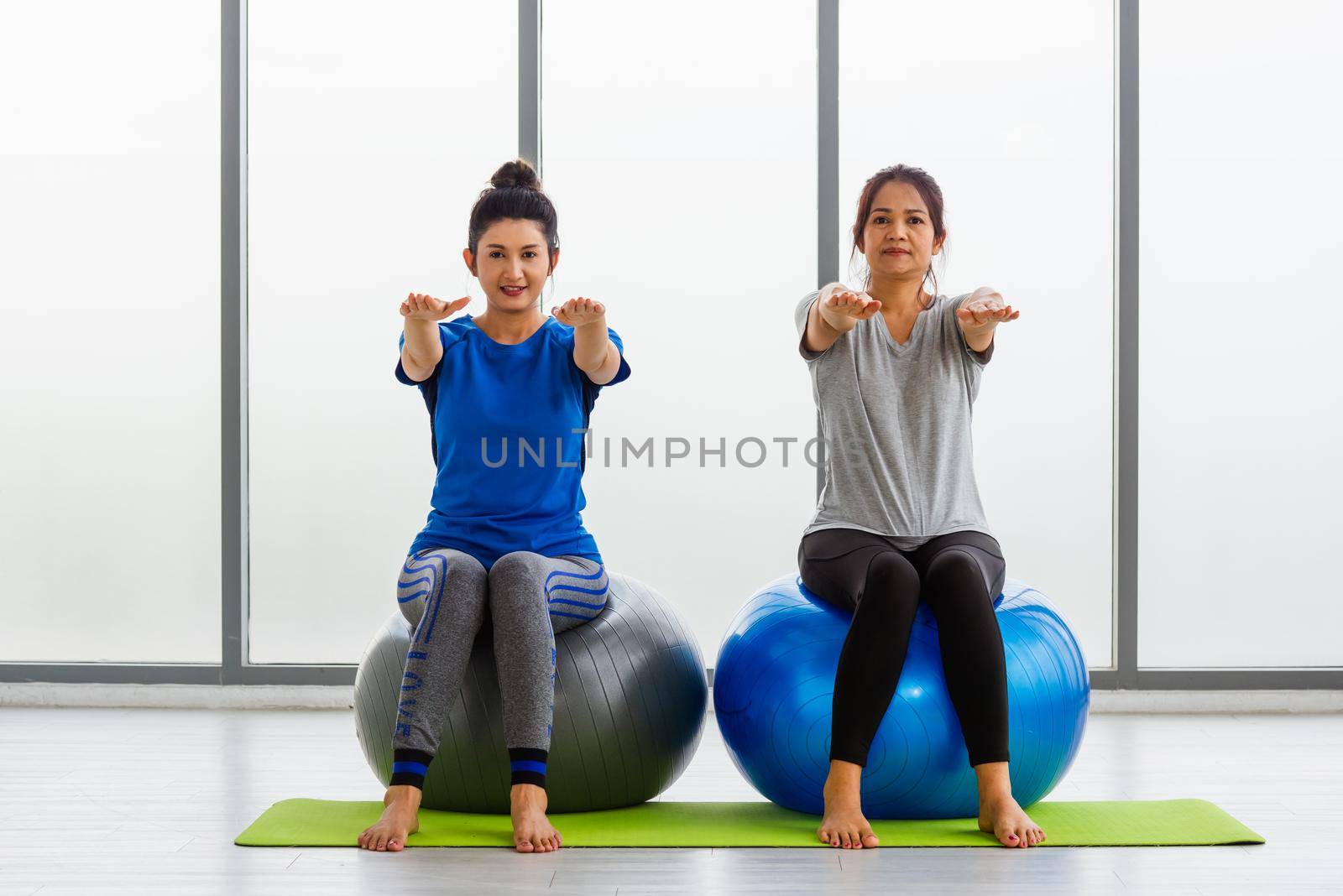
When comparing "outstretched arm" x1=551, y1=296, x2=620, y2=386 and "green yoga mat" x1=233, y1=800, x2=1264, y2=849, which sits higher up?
"outstretched arm" x1=551, y1=296, x2=620, y2=386

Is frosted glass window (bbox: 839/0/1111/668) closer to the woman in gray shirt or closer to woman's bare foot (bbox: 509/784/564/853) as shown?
the woman in gray shirt

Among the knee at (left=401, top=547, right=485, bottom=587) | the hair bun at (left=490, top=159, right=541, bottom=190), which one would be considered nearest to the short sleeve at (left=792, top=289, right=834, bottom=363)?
the hair bun at (left=490, top=159, right=541, bottom=190)

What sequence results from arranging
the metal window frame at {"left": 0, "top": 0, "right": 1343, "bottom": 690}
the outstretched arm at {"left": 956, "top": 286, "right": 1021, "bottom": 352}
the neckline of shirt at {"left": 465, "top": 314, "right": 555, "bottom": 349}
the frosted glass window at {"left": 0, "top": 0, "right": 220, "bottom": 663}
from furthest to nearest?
the frosted glass window at {"left": 0, "top": 0, "right": 220, "bottom": 663}, the metal window frame at {"left": 0, "top": 0, "right": 1343, "bottom": 690}, the neckline of shirt at {"left": 465, "top": 314, "right": 555, "bottom": 349}, the outstretched arm at {"left": 956, "top": 286, "right": 1021, "bottom": 352}

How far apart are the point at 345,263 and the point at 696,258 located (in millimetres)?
934

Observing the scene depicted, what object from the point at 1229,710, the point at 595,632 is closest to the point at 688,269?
the point at 595,632

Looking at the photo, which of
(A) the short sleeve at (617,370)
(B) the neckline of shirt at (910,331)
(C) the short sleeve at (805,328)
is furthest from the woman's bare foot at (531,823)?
(B) the neckline of shirt at (910,331)

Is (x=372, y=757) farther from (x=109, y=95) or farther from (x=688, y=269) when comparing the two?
(x=109, y=95)

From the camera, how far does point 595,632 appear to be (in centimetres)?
207

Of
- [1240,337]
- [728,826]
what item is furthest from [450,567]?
[1240,337]

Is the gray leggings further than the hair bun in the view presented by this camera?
No

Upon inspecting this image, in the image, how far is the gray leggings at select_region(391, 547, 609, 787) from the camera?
1.89 meters

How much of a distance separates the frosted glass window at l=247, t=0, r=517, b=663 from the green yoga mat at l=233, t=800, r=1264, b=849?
48.0 inches

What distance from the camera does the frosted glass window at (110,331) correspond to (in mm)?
3338

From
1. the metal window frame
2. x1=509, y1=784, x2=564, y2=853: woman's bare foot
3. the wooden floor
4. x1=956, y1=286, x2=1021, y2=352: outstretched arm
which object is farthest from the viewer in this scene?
the metal window frame
